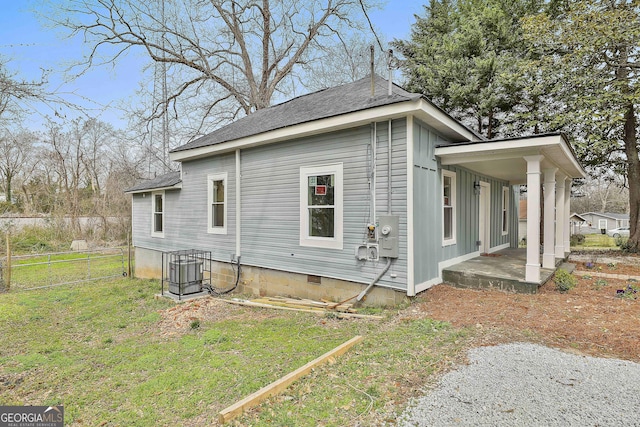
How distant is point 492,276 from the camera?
5734 millimetres

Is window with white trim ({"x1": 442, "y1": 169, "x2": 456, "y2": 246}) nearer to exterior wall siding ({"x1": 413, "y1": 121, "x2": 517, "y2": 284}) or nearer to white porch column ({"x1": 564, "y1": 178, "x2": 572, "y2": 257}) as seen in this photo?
exterior wall siding ({"x1": 413, "y1": 121, "x2": 517, "y2": 284})

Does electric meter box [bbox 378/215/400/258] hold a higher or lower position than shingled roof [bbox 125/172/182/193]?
lower

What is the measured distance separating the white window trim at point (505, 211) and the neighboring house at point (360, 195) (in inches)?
36.1

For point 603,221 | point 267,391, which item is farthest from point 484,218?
point 603,221

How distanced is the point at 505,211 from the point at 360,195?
7.17 m

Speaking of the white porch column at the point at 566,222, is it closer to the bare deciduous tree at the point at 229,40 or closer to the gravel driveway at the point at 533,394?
the gravel driveway at the point at 533,394

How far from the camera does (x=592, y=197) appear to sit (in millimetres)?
47531

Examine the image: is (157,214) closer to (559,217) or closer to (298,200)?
(298,200)

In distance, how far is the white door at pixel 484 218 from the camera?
28.0 ft

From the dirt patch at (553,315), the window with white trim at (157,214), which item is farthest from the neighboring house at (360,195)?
the window with white trim at (157,214)

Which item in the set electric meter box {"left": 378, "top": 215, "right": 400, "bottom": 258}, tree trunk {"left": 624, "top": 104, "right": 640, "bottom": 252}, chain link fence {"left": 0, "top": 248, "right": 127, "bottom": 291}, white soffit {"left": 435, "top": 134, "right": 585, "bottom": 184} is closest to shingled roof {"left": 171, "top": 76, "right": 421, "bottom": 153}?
white soffit {"left": 435, "top": 134, "right": 585, "bottom": 184}

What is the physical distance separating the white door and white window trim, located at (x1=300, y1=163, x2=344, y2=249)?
174 inches

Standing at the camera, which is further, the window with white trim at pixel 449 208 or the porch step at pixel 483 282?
the window with white trim at pixel 449 208

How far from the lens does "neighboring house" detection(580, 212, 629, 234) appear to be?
39.3 m
